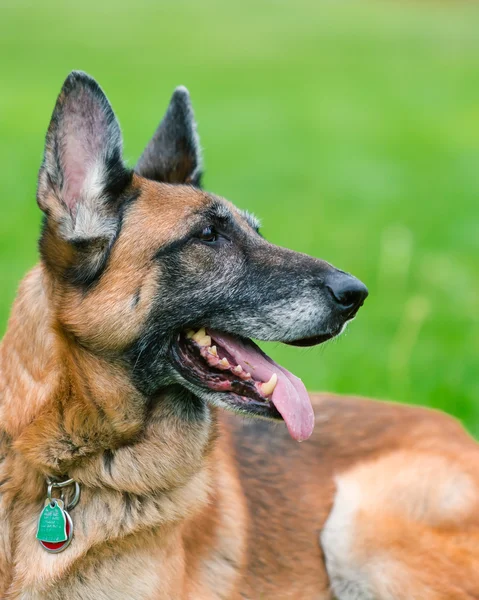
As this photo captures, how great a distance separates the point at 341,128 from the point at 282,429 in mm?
14114

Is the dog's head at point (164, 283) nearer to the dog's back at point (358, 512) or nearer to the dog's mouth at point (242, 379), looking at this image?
the dog's mouth at point (242, 379)

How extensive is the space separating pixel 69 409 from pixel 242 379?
73 cm

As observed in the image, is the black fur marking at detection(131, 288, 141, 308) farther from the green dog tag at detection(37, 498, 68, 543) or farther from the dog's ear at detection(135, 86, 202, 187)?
the dog's ear at detection(135, 86, 202, 187)

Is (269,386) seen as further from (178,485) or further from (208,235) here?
(208,235)

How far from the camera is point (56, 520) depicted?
3.54 m

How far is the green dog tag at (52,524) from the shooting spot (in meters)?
3.52

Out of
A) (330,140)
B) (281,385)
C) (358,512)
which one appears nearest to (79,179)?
(281,385)

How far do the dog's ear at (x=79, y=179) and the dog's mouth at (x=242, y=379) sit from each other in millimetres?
546

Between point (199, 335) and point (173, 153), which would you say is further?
point (173, 153)

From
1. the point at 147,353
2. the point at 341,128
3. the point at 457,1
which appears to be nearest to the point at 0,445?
the point at 147,353

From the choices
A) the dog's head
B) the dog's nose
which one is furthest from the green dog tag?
the dog's nose

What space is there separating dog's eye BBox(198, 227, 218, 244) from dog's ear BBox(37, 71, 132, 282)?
373 mm

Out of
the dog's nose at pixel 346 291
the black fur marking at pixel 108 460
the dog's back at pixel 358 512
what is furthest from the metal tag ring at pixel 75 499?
the dog's nose at pixel 346 291

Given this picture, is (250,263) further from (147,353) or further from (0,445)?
(0,445)
